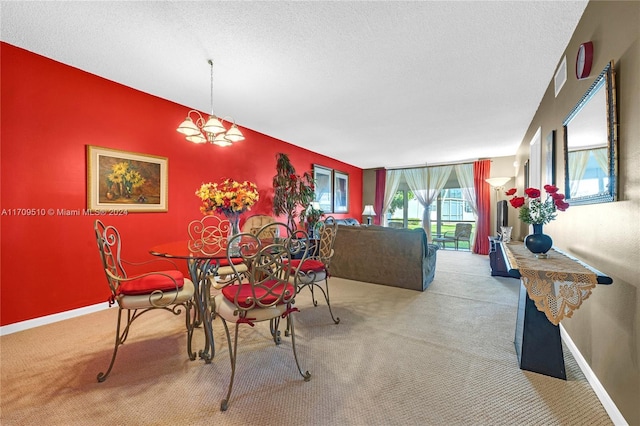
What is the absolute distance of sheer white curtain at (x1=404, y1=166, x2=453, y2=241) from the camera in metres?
7.71

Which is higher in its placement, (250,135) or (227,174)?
(250,135)

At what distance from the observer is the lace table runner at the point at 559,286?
1.47m

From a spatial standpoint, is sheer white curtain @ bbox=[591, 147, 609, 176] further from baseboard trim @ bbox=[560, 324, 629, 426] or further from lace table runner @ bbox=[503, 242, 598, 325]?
baseboard trim @ bbox=[560, 324, 629, 426]

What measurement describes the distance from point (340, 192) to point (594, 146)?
6113 mm

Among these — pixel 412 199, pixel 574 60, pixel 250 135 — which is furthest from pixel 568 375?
pixel 412 199

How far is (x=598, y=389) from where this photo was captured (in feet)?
5.18

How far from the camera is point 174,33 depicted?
7.06 feet

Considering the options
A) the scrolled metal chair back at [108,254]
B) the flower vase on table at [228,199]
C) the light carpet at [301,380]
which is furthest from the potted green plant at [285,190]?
the scrolled metal chair back at [108,254]

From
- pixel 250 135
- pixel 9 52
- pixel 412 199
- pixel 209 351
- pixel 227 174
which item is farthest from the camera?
pixel 412 199

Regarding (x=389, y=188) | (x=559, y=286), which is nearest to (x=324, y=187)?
(x=389, y=188)

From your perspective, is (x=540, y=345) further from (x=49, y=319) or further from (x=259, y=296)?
(x=49, y=319)

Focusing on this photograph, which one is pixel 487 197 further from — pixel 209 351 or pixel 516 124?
pixel 209 351

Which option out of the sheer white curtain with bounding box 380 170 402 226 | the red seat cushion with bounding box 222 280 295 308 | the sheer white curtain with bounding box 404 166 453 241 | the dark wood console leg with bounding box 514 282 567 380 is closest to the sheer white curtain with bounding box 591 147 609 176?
the dark wood console leg with bounding box 514 282 567 380

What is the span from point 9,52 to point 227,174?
245 centimetres
